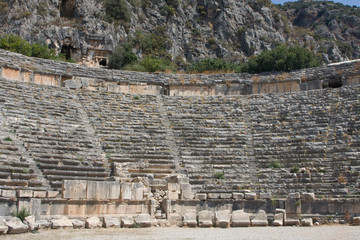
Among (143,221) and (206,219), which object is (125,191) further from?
(206,219)

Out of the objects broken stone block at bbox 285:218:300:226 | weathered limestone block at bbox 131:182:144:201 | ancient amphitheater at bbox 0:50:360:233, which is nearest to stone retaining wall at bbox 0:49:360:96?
ancient amphitheater at bbox 0:50:360:233

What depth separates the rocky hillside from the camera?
30516 mm

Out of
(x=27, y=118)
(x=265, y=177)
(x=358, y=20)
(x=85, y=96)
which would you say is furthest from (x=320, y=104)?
(x=358, y=20)

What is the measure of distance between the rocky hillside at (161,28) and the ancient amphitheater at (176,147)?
1103 centimetres

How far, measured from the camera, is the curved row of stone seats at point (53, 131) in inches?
513

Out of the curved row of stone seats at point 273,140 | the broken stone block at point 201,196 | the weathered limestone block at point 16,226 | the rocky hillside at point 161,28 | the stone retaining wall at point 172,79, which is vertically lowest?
the weathered limestone block at point 16,226

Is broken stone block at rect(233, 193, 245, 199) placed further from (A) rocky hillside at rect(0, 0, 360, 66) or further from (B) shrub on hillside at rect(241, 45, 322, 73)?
(A) rocky hillside at rect(0, 0, 360, 66)

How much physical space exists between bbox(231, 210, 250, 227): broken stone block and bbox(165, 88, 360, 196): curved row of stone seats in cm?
223

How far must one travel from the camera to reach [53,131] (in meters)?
15.0

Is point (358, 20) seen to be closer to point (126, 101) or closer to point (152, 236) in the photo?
point (126, 101)

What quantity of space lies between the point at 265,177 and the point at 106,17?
22975 mm

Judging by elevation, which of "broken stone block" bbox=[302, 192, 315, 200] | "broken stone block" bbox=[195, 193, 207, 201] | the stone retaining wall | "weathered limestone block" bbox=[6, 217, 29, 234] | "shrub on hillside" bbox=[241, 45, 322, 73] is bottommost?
"weathered limestone block" bbox=[6, 217, 29, 234]

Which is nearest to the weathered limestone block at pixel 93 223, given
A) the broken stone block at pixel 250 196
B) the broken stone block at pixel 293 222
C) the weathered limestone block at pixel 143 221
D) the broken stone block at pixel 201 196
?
the weathered limestone block at pixel 143 221

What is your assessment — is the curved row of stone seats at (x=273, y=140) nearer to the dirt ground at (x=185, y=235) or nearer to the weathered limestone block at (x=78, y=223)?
the dirt ground at (x=185, y=235)
